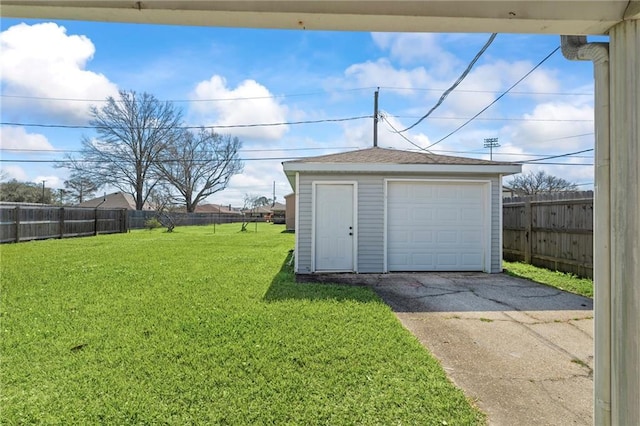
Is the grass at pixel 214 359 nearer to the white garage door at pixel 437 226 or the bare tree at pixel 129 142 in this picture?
the white garage door at pixel 437 226

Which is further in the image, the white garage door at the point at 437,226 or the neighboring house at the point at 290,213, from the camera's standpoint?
the neighboring house at the point at 290,213

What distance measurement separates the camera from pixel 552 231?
7.67 meters

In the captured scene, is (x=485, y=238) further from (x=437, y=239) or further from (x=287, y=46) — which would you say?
(x=287, y=46)

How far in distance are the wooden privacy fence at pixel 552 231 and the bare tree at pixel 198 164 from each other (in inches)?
1263

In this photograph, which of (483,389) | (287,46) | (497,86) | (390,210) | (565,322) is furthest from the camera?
(497,86)

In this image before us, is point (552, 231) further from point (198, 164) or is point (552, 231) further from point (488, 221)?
point (198, 164)

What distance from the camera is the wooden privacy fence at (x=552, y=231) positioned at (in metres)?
6.76

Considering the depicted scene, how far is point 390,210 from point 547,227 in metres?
3.67

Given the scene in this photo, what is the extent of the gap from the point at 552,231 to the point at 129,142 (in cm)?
3452

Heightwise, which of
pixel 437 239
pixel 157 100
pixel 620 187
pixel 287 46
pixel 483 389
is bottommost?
pixel 483 389

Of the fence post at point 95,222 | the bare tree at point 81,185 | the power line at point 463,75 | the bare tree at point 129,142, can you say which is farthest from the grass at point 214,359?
the bare tree at point 81,185

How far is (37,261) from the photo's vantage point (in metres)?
8.67

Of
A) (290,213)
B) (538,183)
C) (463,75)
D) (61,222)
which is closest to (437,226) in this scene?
(463,75)

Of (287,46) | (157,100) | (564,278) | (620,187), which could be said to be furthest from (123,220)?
(620,187)
